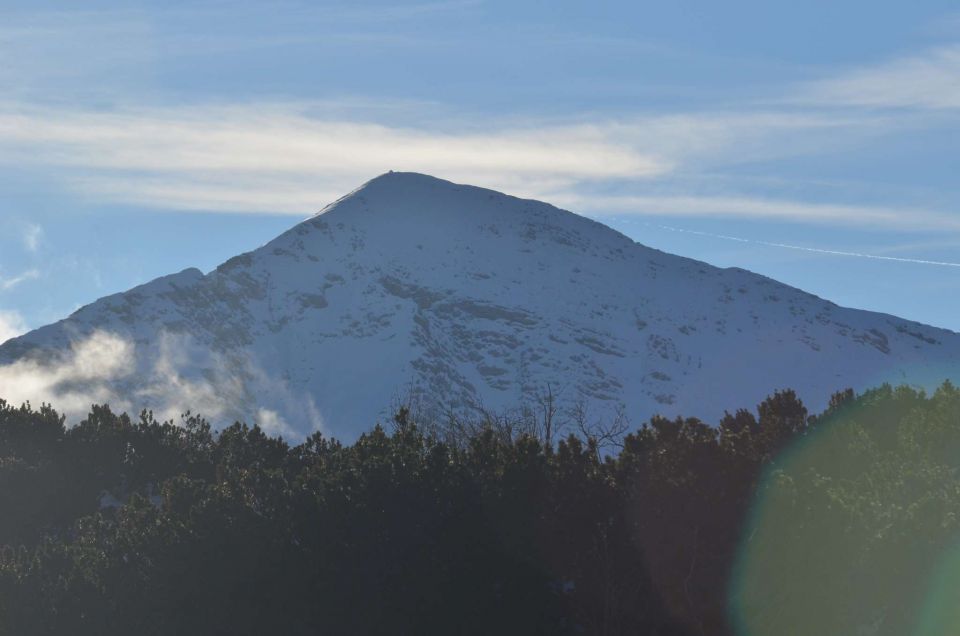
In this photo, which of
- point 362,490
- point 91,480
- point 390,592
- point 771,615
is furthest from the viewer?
point 91,480

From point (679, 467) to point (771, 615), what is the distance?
479 cm

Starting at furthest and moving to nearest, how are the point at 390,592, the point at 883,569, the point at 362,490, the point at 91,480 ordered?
the point at 91,480 → the point at 362,490 → the point at 390,592 → the point at 883,569

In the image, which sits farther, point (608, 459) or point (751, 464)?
point (608, 459)

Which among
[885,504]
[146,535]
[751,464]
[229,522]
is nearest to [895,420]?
[751,464]

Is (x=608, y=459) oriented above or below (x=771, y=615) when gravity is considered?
above

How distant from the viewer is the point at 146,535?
3472 centimetres

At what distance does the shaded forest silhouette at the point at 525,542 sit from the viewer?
30.0 meters

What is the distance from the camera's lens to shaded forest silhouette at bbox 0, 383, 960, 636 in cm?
3002

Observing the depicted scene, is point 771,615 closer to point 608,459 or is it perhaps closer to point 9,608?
point 608,459

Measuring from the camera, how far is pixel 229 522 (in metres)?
34.6

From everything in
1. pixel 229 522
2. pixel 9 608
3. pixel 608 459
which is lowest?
pixel 9 608

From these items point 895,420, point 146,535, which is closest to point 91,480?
point 146,535

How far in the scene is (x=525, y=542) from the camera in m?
33.8

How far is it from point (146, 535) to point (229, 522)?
2.22m
